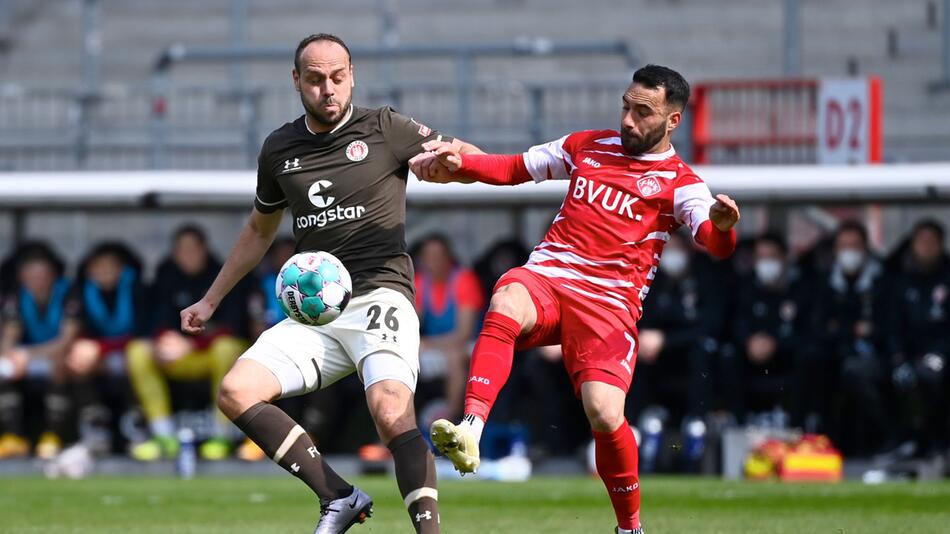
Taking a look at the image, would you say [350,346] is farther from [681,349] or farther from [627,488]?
[681,349]

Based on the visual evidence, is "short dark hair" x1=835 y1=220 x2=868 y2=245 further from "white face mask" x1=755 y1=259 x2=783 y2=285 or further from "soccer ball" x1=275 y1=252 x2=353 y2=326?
"soccer ball" x1=275 y1=252 x2=353 y2=326

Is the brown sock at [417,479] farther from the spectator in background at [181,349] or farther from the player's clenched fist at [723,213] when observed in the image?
the spectator in background at [181,349]

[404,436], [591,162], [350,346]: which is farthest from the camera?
[591,162]

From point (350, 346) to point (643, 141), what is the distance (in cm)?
154

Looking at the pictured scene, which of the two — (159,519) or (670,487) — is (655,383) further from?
(159,519)

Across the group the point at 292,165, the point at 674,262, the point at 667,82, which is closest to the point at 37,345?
the point at 674,262

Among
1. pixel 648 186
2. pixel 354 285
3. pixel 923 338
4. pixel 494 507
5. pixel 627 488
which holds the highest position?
pixel 648 186

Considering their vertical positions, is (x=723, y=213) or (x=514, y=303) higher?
(x=723, y=213)

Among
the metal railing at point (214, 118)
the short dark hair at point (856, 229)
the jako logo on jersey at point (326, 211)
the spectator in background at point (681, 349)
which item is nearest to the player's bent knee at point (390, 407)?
the jako logo on jersey at point (326, 211)

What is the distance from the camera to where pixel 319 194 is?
22.8 ft

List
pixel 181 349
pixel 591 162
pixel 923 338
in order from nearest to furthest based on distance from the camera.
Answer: pixel 591 162 → pixel 923 338 → pixel 181 349

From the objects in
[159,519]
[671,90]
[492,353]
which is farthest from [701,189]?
[159,519]

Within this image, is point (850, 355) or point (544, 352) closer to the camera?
point (850, 355)

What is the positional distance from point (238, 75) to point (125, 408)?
5036 mm
